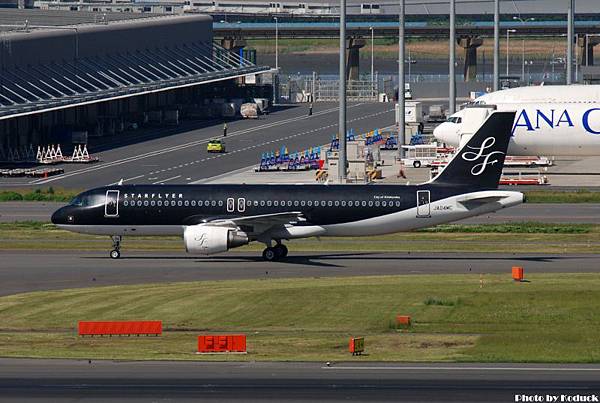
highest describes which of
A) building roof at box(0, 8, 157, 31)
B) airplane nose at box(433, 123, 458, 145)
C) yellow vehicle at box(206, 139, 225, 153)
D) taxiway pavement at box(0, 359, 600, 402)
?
building roof at box(0, 8, 157, 31)

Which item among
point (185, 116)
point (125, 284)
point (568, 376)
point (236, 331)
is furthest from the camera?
point (185, 116)

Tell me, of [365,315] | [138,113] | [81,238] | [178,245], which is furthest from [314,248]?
[138,113]

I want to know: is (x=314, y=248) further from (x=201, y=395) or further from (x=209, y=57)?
(x=209, y=57)

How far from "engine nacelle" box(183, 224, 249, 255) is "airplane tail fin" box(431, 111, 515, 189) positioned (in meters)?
10.2

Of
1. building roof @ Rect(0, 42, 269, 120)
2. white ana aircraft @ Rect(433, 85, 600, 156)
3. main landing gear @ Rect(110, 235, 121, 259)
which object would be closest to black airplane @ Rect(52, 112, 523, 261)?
main landing gear @ Rect(110, 235, 121, 259)

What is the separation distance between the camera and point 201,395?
36344 mm

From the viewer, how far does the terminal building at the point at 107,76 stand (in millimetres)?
127562

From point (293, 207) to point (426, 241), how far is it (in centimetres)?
1094

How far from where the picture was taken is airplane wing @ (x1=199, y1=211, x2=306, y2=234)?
64.1m

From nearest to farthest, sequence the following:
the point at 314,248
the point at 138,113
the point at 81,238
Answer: the point at 314,248 → the point at 81,238 → the point at 138,113

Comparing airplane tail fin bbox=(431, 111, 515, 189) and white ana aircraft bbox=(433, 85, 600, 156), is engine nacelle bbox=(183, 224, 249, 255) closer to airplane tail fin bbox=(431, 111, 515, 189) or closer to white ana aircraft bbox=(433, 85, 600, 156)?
airplane tail fin bbox=(431, 111, 515, 189)

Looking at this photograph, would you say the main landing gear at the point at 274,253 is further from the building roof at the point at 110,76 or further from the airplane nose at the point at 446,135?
the building roof at the point at 110,76

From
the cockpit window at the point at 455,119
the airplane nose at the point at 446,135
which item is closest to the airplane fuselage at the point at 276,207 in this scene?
the airplane nose at the point at 446,135

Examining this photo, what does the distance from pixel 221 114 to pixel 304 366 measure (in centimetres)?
13255
